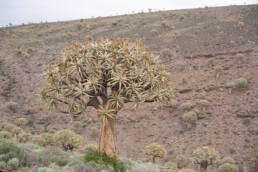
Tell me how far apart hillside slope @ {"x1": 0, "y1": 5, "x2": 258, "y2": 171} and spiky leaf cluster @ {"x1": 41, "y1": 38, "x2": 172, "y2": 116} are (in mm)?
1390

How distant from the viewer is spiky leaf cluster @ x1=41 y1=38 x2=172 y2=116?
970 cm

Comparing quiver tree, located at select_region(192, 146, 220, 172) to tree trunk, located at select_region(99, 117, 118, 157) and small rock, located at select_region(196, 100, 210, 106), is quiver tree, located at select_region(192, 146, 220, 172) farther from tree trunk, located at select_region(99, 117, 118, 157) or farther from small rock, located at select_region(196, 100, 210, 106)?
small rock, located at select_region(196, 100, 210, 106)

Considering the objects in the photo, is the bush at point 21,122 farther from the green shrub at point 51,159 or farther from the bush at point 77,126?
the green shrub at point 51,159

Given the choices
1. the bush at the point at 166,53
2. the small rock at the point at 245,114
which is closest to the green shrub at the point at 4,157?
the small rock at the point at 245,114

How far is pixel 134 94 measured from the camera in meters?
10.0

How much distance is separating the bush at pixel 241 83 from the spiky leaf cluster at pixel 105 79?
16631 mm

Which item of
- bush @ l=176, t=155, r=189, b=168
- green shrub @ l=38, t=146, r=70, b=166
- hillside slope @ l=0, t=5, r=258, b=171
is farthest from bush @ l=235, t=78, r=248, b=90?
green shrub @ l=38, t=146, r=70, b=166

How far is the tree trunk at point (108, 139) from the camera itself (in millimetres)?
10273

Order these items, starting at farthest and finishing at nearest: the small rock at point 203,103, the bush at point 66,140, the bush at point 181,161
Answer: the small rock at point 203,103 < the bush at point 181,161 < the bush at point 66,140

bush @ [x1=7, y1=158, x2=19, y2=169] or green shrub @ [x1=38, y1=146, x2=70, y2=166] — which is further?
green shrub @ [x1=38, y1=146, x2=70, y2=166]

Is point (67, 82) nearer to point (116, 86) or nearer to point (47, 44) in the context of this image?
point (116, 86)

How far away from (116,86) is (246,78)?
792 inches

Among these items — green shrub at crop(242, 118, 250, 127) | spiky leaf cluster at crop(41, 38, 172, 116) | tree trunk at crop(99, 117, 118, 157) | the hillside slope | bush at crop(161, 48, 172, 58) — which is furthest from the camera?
bush at crop(161, 48, 172, 58)

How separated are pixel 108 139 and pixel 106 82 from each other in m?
2.33
